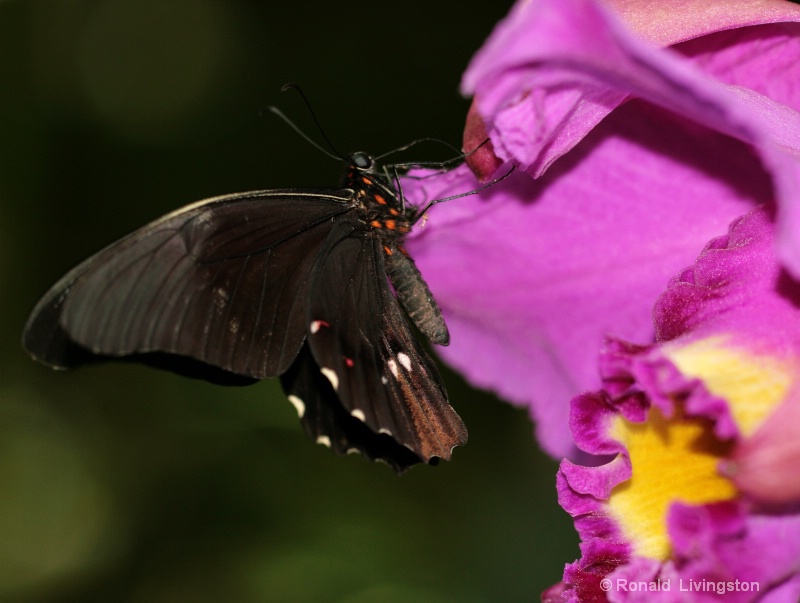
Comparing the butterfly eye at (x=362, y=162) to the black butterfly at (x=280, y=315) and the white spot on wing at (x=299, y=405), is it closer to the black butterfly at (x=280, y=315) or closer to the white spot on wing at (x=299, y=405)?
the black butterfly at (x=280, y=315)

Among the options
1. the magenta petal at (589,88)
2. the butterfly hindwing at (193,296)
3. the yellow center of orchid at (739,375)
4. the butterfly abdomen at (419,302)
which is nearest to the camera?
the magenta petal at (589,88)

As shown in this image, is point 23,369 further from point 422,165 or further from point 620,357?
point 620,357

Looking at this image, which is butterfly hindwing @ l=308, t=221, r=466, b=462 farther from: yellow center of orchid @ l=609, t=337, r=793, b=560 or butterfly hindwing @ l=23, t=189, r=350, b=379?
yellow center of orchid @ l=609, t=337, r=793, b=560

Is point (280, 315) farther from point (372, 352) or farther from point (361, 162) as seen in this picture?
point (361, 162)

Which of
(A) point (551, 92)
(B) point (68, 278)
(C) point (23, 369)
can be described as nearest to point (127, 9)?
(C) point (23, 369)

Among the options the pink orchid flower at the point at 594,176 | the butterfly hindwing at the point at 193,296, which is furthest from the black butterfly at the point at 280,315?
the pink orchid flower at the point at 594,176

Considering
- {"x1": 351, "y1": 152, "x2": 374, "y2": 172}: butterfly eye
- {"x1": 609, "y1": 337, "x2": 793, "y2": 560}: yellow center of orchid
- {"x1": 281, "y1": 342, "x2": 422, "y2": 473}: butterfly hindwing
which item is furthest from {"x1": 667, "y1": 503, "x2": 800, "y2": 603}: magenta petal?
{"x1": 351, "y1": 152, "x2": 374, "y2": 172}: butterfly eye
